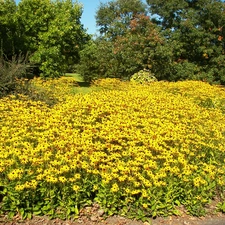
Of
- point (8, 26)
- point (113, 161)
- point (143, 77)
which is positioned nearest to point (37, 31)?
point (8, 26)

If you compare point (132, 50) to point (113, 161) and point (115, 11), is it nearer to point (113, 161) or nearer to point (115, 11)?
Result: point (113, 161)

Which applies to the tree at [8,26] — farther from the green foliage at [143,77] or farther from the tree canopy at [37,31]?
the green foliage at [143,77]

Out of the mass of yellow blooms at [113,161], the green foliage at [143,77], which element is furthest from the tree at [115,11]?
the mass of yellow blooms at [113,161]

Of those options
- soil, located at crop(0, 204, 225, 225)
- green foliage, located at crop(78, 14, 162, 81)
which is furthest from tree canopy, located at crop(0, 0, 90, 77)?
soil, located at crop(0, 204, 225, 225)

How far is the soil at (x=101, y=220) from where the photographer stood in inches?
144

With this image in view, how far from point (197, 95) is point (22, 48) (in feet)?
41.1

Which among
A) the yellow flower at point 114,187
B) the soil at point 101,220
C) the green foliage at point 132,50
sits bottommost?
the soil at point 101,220

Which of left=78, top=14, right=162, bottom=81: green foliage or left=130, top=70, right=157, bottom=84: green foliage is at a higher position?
left=78, top=14, right=162, bottom=81: green foliage

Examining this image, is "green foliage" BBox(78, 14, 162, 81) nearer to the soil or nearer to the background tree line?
the background tree line

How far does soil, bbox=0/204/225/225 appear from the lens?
3.65 meters

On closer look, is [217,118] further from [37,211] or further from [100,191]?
[37,211]

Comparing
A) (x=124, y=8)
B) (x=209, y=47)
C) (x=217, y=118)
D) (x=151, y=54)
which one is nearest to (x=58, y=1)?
(x=151, y=54)

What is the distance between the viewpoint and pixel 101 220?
148 inches

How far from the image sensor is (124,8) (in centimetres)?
3275
